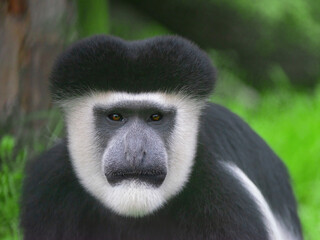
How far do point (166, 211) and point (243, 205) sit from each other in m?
0.30

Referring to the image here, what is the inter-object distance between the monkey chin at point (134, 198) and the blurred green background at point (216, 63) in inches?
30.0

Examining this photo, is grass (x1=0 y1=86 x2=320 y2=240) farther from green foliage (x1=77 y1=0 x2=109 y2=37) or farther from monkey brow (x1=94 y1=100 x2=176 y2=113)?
green foliage (x1=77 y1=0 x2=109 y2=37)

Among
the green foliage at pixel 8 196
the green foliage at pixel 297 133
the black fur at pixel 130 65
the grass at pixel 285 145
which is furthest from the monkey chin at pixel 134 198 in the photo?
the green foliage at pixel 297 133

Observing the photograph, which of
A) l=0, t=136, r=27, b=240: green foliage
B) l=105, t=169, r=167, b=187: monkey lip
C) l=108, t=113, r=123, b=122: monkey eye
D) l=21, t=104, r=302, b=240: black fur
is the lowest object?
l=0, t=136, r=27, b=240: green foliage

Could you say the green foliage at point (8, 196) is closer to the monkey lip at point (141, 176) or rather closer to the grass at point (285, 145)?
the grass at point (285, 145)

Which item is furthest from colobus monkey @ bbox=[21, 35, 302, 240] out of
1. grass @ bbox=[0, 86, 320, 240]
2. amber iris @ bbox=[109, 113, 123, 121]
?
grass @ bbox=[0, 86, 320, 240]

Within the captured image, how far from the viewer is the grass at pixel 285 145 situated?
3.16 meters

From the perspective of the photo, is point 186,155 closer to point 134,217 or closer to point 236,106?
point 134,217

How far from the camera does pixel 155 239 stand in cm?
259

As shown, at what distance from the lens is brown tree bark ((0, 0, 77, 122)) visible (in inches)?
131

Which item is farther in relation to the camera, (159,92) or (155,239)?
(155,239)

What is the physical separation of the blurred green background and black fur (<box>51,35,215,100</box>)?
0.81 metres

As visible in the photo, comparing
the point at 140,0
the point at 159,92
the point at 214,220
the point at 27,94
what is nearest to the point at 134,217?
the point at 214,220

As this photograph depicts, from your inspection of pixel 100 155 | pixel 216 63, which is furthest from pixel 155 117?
pixel 216 63
